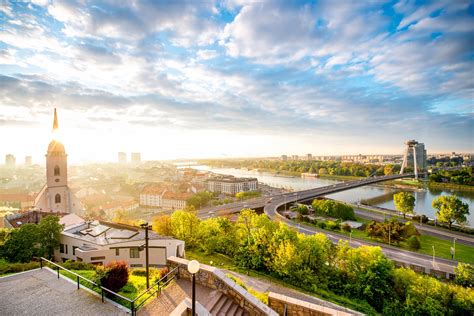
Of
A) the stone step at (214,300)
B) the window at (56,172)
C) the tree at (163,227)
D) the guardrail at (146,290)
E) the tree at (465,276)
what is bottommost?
the tree at (465,276)

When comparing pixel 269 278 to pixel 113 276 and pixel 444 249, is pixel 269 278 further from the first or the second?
pixel 444 249

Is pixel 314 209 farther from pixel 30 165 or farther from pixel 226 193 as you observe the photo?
pixel 30 165

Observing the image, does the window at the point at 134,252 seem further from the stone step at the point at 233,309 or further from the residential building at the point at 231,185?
the residential building at the point at 231,185

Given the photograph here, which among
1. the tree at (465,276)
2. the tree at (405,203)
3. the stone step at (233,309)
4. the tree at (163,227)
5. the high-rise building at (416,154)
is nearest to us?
the stone step at (233,309)

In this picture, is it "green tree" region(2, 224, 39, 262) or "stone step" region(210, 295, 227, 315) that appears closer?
"stone step" region(210, 295, 227, 315)

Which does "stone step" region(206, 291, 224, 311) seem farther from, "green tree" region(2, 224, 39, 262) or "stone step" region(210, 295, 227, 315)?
"green tree" region(2, 224, 39, 262)

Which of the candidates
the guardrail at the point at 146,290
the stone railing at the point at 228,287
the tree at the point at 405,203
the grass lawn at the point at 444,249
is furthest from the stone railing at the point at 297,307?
the tree at the point at 405,203

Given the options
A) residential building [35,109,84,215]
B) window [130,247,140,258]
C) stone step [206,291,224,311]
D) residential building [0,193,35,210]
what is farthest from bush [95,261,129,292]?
residential building [0,193,35,210]

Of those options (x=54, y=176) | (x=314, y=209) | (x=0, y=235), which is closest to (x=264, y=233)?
(x=0, y=235)
